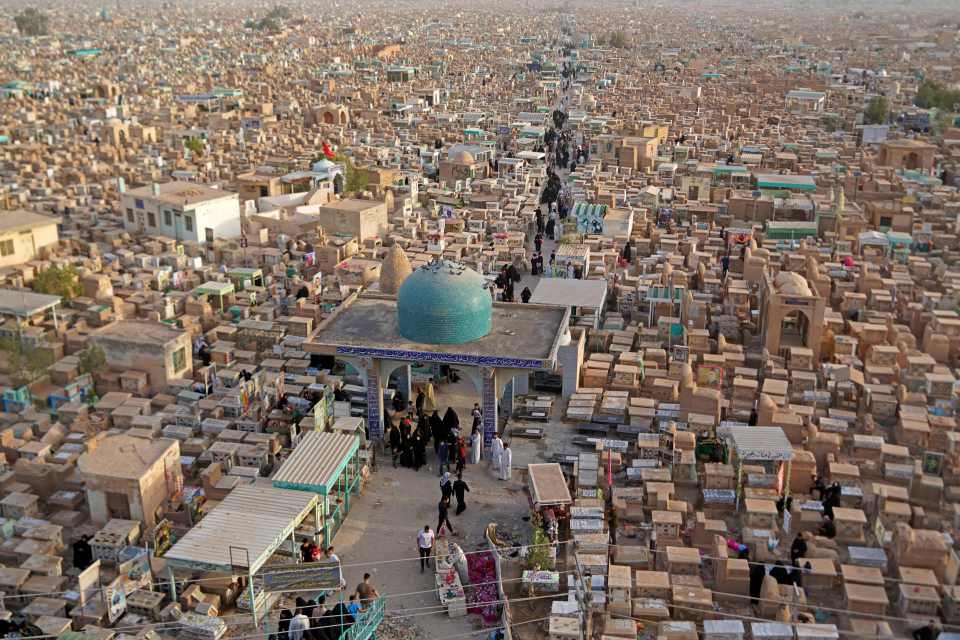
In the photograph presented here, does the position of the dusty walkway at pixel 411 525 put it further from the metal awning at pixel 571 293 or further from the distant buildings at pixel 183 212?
the distant buildings at pixel 183 212

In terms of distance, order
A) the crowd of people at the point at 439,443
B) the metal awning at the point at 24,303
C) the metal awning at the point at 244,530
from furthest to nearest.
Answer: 1. the metal awning at the point at 24,303
2. the crowd of people at the point at 439,443
3. the metal awning at the point at 244,530

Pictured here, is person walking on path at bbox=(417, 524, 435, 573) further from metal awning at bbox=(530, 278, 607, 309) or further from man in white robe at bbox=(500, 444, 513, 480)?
metal awning at bbox=(530, 278, 607, 309)

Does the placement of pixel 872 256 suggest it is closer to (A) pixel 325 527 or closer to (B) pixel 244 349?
(B) pixel 244 349

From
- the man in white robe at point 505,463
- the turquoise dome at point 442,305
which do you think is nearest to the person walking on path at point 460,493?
the man in white robe at point 505,463

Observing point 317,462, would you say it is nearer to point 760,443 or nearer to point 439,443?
point 439,443

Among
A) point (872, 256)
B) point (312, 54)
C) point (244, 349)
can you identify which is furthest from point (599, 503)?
point (312, 54)

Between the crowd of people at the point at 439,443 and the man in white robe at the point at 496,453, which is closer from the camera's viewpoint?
the man in white robe at the point at 496,453

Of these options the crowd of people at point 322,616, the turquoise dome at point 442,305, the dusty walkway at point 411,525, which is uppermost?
the turquoise dome at point 442,305
